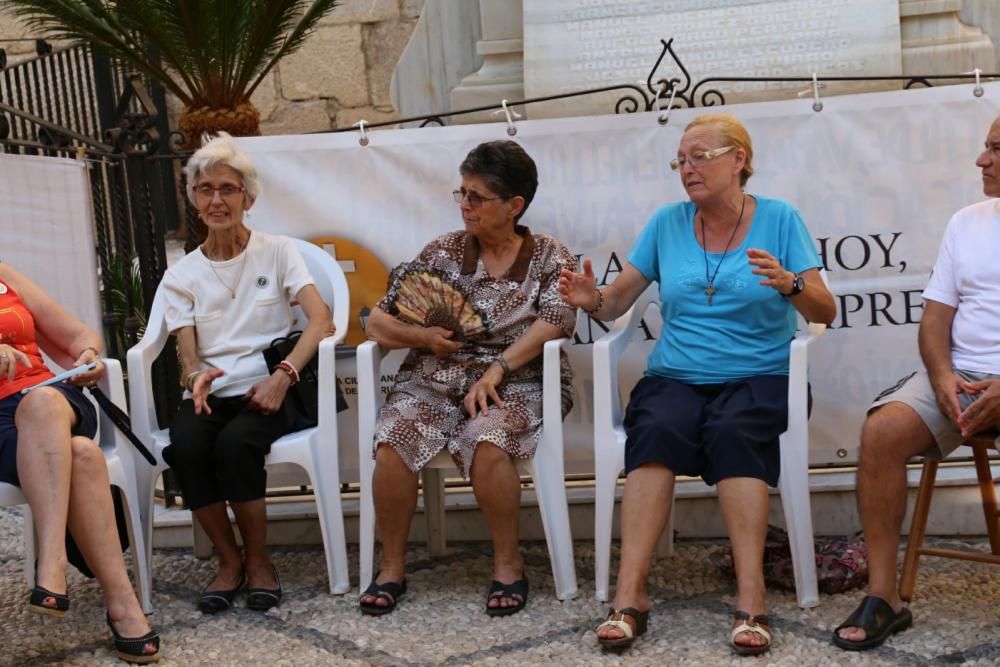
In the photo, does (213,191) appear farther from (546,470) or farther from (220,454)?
(546,470)

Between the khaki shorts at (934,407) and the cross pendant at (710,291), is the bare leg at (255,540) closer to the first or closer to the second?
the cross pendant at (710,291)

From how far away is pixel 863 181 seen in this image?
14.2 feet

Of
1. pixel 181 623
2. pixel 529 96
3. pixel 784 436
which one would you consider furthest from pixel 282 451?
pixel 529 96

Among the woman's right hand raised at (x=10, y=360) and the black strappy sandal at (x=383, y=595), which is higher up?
the woman's right hand raised at (x=10, y=360)

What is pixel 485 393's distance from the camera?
3920 millimetres

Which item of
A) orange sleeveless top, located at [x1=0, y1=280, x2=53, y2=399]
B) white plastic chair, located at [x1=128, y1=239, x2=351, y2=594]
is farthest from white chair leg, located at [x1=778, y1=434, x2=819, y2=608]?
orange sleeveless top, located at [x1=0, y1=280, x2=53, y2=399]

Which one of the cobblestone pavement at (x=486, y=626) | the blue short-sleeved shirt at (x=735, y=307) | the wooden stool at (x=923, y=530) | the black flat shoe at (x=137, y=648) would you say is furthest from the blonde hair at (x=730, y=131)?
the black flat shoe at (x=137, y=648)

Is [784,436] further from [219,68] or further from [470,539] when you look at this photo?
[219,68]

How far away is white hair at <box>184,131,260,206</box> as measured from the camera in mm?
4117

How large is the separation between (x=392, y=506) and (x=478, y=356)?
1.83 feet

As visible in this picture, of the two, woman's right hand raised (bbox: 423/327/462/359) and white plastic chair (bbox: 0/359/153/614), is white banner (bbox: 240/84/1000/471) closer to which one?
woman's right hand raised (bbox: 423/327/462/359)

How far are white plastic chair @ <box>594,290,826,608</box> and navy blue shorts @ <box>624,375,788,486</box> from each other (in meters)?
0.04

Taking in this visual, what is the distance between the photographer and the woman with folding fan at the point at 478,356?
12.6 feet

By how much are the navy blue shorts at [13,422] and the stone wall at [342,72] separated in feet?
21.1
